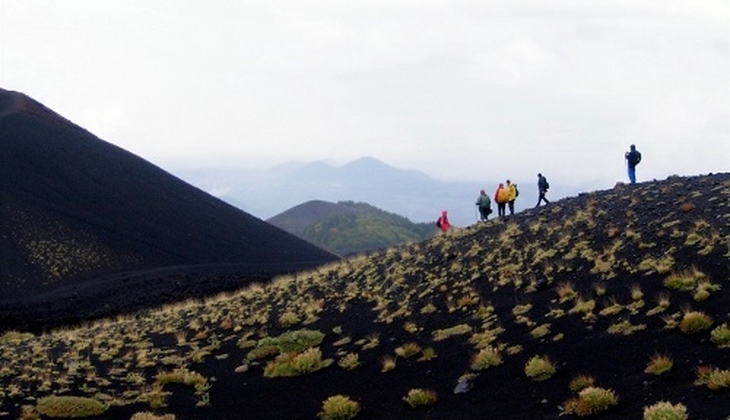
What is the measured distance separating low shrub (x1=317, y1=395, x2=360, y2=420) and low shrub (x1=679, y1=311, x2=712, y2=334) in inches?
234

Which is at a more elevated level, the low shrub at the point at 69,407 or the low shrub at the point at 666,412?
the low shrub at the point at 666,412

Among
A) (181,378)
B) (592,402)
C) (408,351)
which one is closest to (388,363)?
(408,351)

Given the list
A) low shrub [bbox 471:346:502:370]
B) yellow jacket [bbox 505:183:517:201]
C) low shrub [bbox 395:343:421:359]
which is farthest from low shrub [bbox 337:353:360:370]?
yellow jacket [bbox 505:183:517:201]

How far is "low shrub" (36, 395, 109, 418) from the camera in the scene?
15125 mm

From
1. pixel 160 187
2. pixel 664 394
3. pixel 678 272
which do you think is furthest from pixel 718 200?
pixel 160 187

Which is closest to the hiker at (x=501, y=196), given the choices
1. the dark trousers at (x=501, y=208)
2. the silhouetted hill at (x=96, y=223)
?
the dark trousers at (x=501, y=208)

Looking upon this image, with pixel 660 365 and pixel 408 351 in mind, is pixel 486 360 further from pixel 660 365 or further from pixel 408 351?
pixel 660 365

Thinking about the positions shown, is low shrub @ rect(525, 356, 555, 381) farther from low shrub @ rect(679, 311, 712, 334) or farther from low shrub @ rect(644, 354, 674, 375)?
low shrub @ rect(679, 311, 712, 334)

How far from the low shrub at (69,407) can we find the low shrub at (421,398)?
251 inches

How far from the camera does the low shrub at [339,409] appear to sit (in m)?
13.9

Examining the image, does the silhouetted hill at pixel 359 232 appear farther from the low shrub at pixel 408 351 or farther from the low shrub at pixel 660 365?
the low shrub at pixel 660 365

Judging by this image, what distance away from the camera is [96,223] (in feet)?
195

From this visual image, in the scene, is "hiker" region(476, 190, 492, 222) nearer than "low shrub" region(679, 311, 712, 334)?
No

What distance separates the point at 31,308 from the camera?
3888 centimetres
